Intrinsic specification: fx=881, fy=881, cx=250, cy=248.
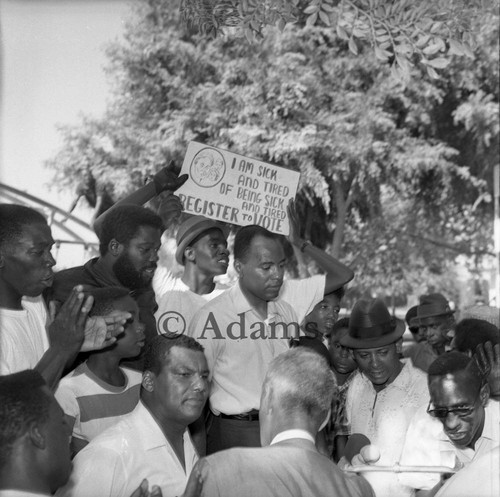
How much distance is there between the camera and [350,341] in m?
4.94

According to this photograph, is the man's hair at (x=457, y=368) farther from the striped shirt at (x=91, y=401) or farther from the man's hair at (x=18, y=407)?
the man's hair at (x=18, y=407)

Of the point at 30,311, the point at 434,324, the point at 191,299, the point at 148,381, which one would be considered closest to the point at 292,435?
the point at 148,381

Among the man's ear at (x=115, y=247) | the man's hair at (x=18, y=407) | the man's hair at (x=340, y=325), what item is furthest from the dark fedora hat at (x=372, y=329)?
the man's hair at (x=18, y=407)

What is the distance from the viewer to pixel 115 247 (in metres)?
4.57

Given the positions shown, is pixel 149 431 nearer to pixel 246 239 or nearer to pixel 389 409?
pixel 246 239

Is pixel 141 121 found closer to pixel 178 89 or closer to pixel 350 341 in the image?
pixel 178 89

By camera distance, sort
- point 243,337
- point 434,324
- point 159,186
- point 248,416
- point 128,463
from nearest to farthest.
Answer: point 128,463, point 248,416, point 243,337, point 159,186, point 434,324

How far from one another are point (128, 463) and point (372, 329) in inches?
84.1

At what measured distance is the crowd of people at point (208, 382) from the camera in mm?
2594

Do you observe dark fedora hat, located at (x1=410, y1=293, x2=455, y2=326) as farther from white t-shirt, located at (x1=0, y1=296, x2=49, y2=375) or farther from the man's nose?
white t-shirt, located at (x1=0, y1=296, x2=49, y2=375)

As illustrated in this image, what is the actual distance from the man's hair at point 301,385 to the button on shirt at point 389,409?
1674 millimetres

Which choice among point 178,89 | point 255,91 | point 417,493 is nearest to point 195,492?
point 417,493

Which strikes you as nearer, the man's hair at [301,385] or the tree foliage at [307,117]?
the man's hair at [301,385]

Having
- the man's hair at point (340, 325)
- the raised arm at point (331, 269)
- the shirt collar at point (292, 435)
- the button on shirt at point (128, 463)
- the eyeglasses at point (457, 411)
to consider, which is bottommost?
the button on shirt at point (128, 463)
